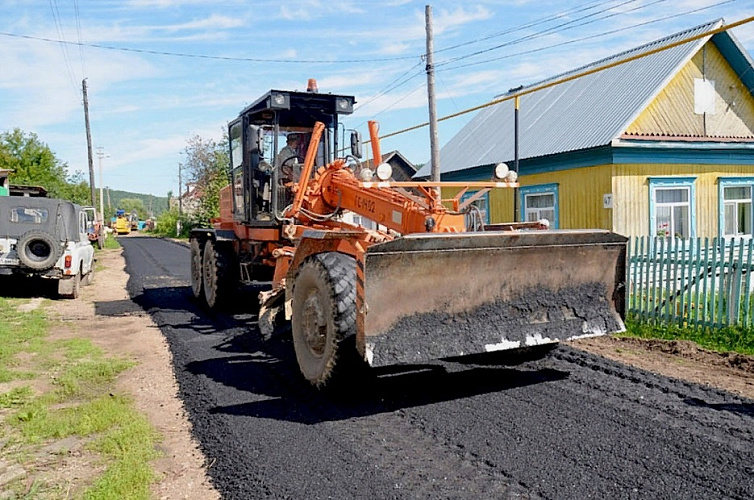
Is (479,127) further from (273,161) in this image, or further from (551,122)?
(273,161)

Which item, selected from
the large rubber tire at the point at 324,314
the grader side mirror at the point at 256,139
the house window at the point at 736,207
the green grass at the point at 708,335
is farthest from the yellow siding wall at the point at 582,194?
the large rubber tire at the point at 324,314

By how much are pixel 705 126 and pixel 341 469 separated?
14.9 meters

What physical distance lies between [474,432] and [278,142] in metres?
5.81

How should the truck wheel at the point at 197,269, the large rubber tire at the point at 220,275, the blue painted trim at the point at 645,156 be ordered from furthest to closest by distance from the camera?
the blue painted trim at the point at 645,156, the truck wheel at the point at 197,269, the large rubber tire at the point at 220,275

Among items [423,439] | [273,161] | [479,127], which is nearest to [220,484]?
[423,439]

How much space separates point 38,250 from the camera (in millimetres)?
12656

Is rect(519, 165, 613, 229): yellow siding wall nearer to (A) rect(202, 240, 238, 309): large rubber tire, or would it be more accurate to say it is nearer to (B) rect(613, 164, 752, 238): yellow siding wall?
(B) rect(613, 164, 752, 238): yellow siding wall

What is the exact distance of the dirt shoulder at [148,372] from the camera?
170 inches

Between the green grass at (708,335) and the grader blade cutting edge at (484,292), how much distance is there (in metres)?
2.72

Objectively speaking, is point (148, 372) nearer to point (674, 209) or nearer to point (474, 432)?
point (474, 432)

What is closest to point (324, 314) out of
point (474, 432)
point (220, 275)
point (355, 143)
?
point (474, 432)

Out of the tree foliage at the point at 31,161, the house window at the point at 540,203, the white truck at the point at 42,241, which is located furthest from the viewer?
the tree foliage at the point at 31,161

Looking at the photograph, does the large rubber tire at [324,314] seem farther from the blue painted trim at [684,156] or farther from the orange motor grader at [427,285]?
the blue painted trim at [684,156]

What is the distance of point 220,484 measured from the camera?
4.20 metres
